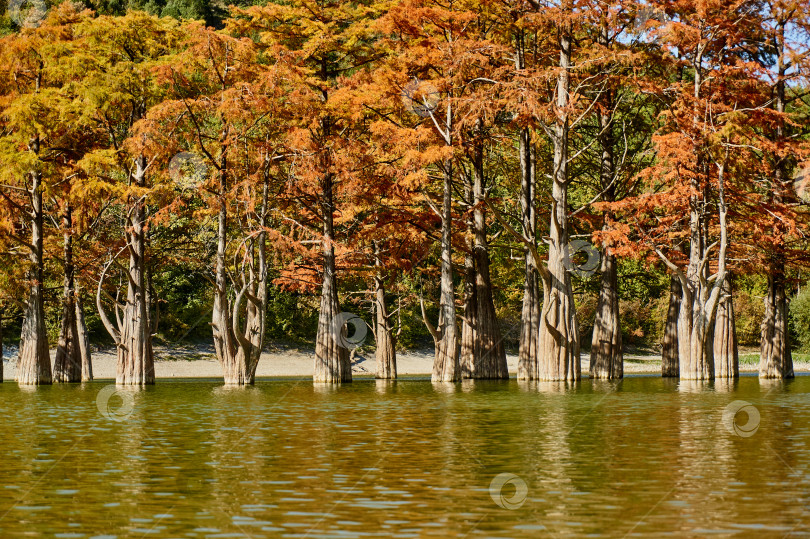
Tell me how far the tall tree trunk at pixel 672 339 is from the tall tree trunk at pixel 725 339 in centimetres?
343

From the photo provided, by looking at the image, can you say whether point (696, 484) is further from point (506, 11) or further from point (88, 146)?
point (88, 146)

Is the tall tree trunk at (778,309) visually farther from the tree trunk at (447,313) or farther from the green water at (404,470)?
the green water at (404,470)

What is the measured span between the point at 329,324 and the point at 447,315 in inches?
174

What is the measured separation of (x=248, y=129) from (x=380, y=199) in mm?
6121

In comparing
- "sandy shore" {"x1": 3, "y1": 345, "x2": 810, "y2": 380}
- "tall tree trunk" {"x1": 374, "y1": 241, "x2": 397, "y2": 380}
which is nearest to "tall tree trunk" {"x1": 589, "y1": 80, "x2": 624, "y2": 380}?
"tall tree trunk" {"x1": 374, "y1": 241, "x2": 397, "y2": 380}

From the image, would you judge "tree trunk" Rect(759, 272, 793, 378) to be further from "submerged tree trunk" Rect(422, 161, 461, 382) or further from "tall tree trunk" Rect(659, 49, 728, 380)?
"submerged tree trunk" Rect(422, 161, 461, 382)

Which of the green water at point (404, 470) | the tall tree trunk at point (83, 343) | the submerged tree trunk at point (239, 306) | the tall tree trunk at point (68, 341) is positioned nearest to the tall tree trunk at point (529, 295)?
the submerged tree trunk at point (239, 306)

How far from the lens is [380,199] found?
4394 cm

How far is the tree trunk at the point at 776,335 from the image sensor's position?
145 ft

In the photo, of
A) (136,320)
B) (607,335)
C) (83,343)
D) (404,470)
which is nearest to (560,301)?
(607,335)

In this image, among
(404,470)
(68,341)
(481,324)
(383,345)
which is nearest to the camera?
(404,470)

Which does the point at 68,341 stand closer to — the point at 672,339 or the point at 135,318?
the point at 135,318

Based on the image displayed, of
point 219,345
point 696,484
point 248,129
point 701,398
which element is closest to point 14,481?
point 696,484

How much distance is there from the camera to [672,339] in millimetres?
47500
